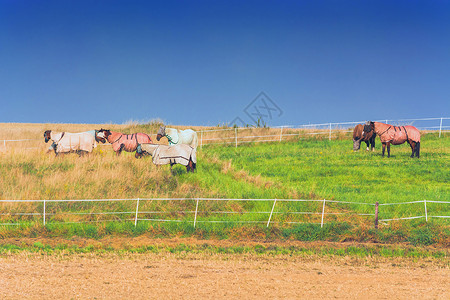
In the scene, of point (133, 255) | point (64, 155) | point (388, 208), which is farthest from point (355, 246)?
point (64, 155)

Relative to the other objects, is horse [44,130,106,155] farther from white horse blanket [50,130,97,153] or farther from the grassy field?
the grassy field

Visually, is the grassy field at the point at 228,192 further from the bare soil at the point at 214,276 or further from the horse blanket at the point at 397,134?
the bare soil at the point at 214,276

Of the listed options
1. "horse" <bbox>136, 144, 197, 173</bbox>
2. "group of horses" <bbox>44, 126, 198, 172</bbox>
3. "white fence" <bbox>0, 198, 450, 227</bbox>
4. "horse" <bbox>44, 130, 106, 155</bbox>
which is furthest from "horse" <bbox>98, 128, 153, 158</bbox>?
"white fence" <bbox>0, 198, 450, 227</bbox>

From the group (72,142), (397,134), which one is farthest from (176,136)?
(397,134)

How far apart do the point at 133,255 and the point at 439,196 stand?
39.4 feet

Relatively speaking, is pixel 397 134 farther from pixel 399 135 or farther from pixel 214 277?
pixel 214 277

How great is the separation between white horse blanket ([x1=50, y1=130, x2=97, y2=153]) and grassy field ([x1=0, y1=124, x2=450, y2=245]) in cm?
58

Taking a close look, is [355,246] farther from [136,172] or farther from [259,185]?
[136,172]

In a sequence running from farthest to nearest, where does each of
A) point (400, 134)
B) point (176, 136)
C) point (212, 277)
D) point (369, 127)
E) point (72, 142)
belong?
point (369, 127) → point (400, 134) → point (176, 136) → point (72, 142) → point (212, 277)

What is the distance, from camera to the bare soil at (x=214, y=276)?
31.6 feet

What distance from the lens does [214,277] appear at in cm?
1063

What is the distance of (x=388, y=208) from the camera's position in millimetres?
16953

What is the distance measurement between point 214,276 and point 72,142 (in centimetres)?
1450

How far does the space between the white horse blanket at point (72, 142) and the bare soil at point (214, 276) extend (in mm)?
11026
